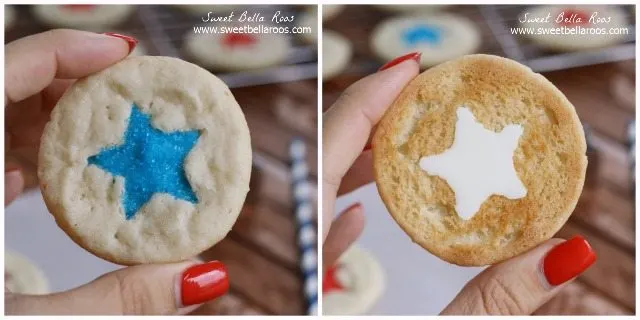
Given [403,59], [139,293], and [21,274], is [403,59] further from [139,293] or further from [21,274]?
[21,274]

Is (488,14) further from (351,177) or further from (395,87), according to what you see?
(351,177)

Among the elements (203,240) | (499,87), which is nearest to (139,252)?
(203,240)

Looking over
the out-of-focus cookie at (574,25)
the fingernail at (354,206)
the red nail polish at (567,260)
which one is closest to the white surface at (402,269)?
the fingernail at (354,206)

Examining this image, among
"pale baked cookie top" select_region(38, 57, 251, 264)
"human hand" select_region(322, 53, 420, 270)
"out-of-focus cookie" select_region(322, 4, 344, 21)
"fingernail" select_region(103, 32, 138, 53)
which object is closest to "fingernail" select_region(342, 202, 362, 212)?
"human hand" select_region(322, 53, 420, 270)

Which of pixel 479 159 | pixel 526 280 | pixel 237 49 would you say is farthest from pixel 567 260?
pixel 237 49

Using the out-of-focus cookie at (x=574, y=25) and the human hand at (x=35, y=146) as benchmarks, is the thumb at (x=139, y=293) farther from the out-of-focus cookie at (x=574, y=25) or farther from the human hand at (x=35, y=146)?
the out-of-focus cookie at (x=574, y=25)

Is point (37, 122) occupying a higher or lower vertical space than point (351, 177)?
higher
